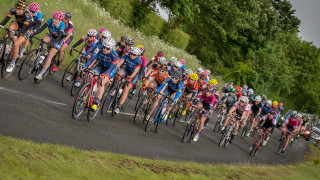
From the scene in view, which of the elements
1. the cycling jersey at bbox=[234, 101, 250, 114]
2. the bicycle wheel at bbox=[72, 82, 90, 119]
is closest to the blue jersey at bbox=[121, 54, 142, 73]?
the bicycle wheel at bbox=[72, 82, 90, 119]

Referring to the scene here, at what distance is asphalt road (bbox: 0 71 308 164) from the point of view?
8629 mm

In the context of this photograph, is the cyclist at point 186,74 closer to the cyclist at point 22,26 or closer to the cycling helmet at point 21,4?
the cyclist at point 22,26

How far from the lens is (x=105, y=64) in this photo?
11797 millimetres

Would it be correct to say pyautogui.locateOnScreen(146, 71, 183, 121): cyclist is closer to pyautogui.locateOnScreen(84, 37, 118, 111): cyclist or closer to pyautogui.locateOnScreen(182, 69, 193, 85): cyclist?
pyautogui.locateOnScreen(84, 37, 118, 111): cyclist

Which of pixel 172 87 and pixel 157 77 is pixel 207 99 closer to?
pixel 172 87

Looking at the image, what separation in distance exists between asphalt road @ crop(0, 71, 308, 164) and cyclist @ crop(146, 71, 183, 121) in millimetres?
802

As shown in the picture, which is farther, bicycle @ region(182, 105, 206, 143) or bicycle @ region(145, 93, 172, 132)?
bicycle @ region(182, 105, 206, 143)

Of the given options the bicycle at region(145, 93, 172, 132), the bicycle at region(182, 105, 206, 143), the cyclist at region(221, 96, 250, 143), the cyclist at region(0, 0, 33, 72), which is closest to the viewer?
the cyclist at region(0, 0, 33, 72)

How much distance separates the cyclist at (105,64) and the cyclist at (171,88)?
237cm

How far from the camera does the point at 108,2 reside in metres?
38.2

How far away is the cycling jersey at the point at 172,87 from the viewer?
1403 centimetres

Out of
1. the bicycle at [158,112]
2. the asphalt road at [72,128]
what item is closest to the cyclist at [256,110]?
the asphalt road at [72,128]

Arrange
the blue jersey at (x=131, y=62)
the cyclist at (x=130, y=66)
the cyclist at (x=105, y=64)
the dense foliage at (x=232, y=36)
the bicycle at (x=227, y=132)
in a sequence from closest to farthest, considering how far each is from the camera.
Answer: the cyclist at (x=105, y=64), the cyclist at (x=130, y=66), the blue jersey at (x=131, y=62), the bicycle at (x=227, y=132), the dense foliage at (x=232, y=36)

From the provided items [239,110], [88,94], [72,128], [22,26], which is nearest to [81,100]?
[88,94]
